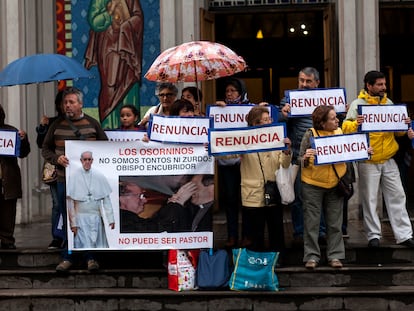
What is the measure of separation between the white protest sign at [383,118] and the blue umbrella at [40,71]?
317 cm

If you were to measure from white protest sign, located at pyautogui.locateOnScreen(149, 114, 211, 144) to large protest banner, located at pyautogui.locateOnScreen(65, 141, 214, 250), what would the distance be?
8 centimetres

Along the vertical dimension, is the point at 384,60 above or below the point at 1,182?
above

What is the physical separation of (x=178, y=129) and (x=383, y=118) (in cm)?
228

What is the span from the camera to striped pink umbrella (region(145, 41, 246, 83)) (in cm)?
982

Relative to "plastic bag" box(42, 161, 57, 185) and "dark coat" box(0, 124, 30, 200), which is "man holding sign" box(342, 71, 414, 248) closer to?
"plastic bag" box(42, 161, 57, 185)

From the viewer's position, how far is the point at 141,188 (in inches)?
379

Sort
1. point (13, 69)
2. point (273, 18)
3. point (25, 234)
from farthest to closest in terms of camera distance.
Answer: point (273, 18)
point (25, 234)
point (13, 69)

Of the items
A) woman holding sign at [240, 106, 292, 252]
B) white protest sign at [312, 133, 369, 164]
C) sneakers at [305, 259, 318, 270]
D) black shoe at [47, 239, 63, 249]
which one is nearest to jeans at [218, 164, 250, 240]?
woman holding sign at [240, 106, 292, 252]

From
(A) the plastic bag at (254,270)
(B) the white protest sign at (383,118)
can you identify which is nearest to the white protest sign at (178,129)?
(A) the plastic bag at (254,270)

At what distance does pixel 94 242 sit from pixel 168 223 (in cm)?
83

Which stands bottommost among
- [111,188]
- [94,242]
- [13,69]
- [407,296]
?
[407,296]

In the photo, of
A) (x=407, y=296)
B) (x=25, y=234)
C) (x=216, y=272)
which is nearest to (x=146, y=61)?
(x=25, y=234)

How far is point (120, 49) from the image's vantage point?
43.8 ft

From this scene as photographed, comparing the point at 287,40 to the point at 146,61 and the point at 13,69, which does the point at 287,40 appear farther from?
the point at 13,69
